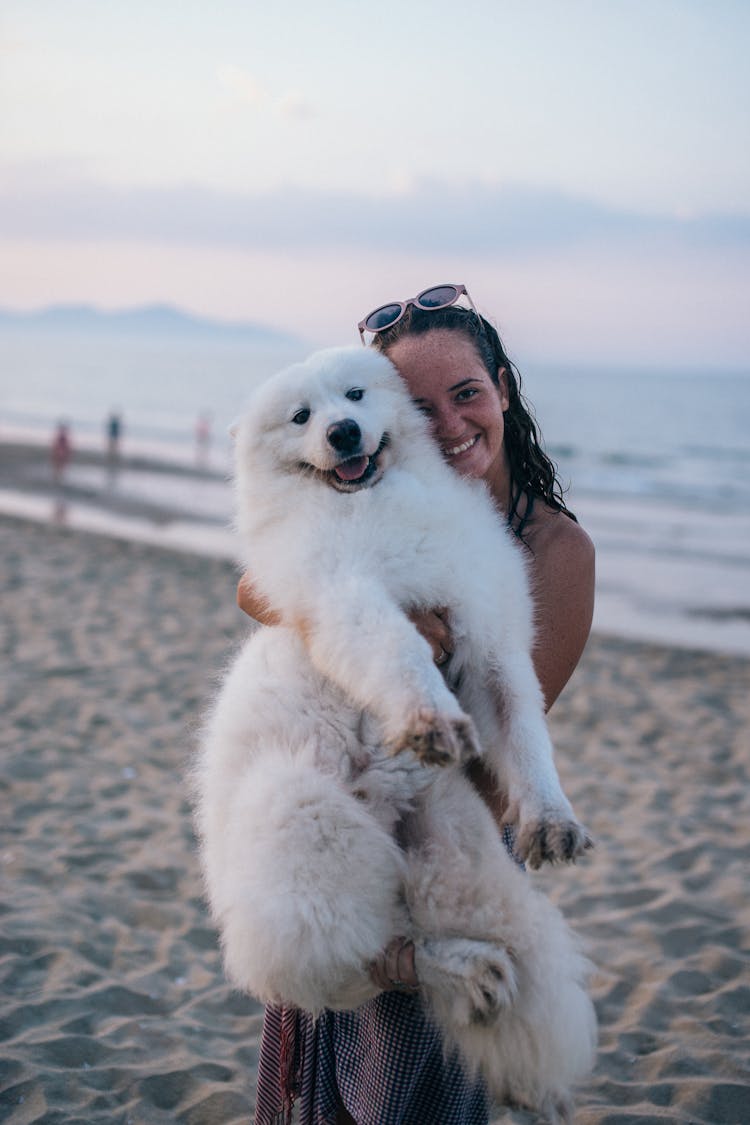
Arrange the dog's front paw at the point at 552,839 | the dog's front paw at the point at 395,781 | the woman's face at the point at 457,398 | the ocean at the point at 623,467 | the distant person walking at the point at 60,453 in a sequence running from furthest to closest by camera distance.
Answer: the distant person walking at the point at 60,453 < the ocean at the point at 623,467 < the woman's face at the point at 457,398 < the dog's front paw at the point at 395,781 < the dog's front paw at the point at 552,839

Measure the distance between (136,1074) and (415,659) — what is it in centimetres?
194

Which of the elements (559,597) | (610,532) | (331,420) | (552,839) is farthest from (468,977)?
(610,532)

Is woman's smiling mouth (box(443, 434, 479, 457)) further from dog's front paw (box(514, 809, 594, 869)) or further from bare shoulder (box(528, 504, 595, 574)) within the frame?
dog's front paw (box(514, 809, 594, 869))

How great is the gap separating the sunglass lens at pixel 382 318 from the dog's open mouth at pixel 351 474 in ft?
1.69

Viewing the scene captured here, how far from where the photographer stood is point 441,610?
6.95 ft

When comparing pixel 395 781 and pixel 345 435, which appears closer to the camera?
pixel 395 781

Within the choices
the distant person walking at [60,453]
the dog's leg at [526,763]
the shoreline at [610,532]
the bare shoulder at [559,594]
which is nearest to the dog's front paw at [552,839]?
the dog's leg at [526,763]

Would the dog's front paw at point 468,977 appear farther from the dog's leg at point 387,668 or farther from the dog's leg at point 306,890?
the dog's leg at point 387,668

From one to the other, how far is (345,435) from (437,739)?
0.79 metres

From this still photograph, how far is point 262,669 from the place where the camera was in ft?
6.94

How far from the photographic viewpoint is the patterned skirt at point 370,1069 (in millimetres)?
1982

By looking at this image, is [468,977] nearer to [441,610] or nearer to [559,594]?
[441,610]

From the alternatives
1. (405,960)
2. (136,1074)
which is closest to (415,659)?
(405,960)

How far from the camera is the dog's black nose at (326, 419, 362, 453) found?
2176mm
